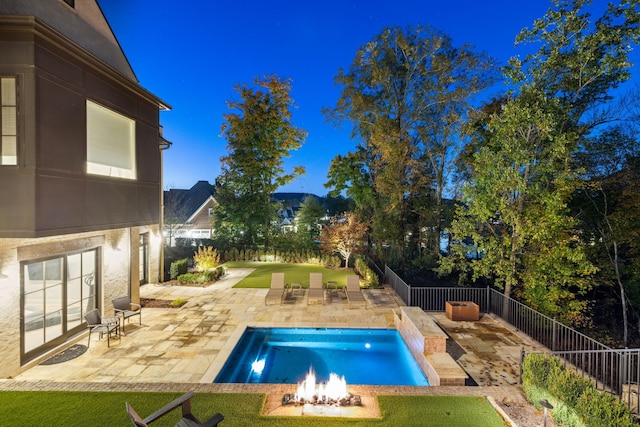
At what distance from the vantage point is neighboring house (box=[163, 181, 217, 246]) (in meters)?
26.9

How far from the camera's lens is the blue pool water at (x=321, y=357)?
6891 millimetres

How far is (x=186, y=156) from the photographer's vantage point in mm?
78562

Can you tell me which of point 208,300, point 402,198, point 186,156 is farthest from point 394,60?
point 186,156

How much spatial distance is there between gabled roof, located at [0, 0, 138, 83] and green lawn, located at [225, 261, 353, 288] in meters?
10.0

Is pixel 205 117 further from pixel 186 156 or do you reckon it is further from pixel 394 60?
pixel 394 60

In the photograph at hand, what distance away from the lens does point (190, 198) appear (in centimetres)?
3756

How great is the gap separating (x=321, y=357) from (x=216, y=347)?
2705 mm

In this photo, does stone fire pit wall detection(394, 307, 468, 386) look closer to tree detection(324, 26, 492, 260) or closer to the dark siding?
the dark siding

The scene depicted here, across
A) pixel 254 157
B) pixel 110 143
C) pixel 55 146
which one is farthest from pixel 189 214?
pixel 55 146

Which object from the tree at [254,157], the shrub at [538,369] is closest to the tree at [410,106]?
the tree at [254,157]

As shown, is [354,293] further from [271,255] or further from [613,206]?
[271,255]

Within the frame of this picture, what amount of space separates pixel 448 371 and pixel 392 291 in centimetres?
747

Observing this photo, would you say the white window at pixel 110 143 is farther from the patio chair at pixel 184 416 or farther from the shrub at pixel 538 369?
the shrub at pixel 538 369

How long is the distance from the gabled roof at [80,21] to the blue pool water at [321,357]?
803 cm
